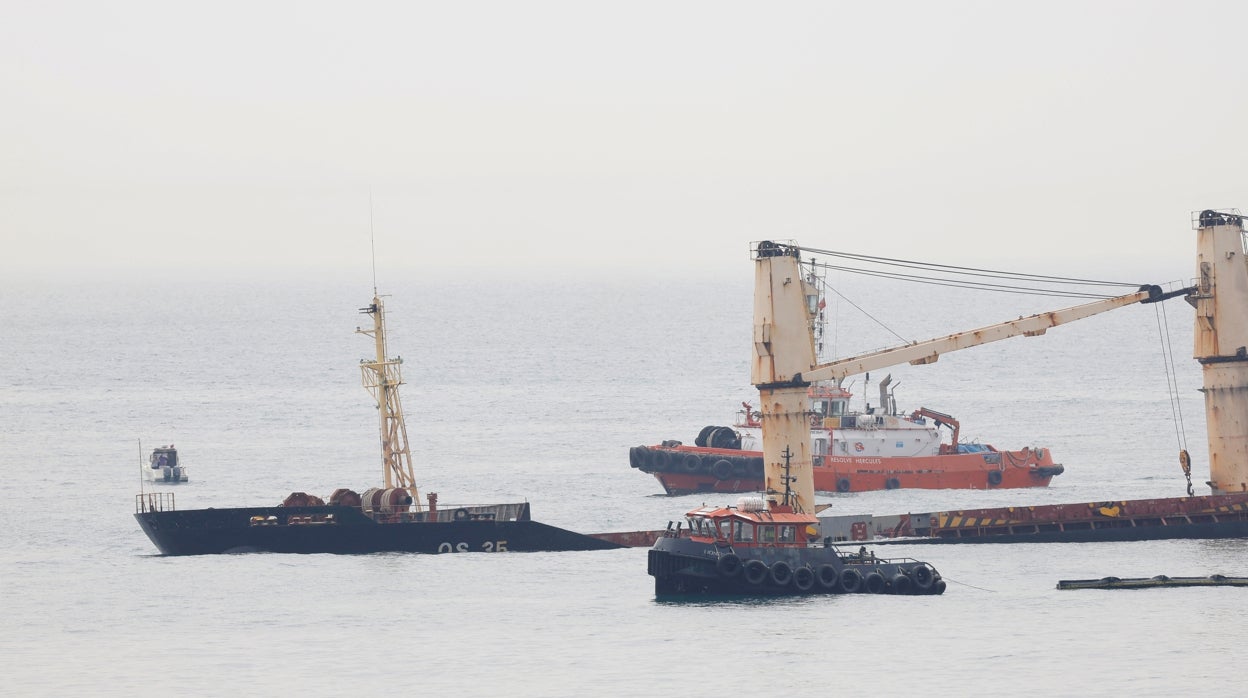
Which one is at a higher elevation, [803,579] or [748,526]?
[748,526]

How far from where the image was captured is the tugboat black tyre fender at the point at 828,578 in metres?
45.4

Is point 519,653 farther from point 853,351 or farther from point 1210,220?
point 853,351

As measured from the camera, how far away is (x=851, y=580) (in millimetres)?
45781

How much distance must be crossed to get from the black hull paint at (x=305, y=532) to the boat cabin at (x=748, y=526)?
9.68 meters

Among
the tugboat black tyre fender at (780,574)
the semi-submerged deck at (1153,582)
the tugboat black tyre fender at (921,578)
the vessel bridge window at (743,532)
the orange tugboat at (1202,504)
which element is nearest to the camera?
the tugboat black tyre fender at (780,574)

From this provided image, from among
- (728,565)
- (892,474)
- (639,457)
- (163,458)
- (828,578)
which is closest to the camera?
(728,565)

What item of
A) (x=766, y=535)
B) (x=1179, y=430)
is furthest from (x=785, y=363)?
(x=1179, y=430)

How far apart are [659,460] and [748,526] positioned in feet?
95.5

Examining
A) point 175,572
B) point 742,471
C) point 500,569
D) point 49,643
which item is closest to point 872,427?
point 742,471

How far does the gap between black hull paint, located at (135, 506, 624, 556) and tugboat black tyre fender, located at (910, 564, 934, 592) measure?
41.0 ft

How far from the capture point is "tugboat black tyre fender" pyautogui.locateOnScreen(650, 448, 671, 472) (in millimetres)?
73938

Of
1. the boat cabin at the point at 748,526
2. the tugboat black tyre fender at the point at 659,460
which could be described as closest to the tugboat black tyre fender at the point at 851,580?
the boat cabin at the point at 748,526

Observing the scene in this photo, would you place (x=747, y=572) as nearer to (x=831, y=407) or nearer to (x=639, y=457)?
(x=639, y=457)

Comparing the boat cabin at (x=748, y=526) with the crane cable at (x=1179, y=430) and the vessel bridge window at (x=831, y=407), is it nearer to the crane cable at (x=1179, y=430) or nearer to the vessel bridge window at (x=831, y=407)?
the crane cable at (x=1179, y=430)
